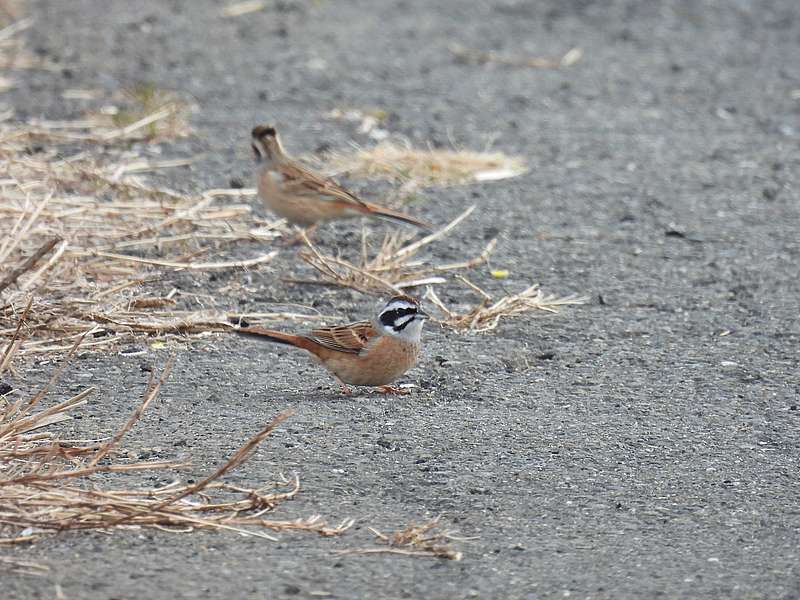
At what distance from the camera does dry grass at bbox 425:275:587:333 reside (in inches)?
283

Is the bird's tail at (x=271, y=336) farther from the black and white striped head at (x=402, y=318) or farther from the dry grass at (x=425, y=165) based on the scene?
the dry grass at (x=425, y=165)

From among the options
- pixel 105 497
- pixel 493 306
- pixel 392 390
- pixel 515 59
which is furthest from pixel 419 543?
pixel 515 59

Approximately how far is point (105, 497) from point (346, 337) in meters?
1.85

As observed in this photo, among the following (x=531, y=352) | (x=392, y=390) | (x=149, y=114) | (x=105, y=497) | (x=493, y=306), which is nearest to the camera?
(x=105, y=497)

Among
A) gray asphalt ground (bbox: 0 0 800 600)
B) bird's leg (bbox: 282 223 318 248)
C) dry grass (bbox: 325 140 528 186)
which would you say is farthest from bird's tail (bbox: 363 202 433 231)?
dry grass (bbox: 325 140 528 186)

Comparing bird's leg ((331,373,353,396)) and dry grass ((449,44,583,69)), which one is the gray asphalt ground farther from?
dry grass ((449,44,583,69))

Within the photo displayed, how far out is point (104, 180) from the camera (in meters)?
9.05

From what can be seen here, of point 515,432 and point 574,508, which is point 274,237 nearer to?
point 515,432

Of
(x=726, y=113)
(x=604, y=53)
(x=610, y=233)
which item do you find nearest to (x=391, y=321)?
(x=610, y=233)

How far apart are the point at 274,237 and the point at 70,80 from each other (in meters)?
4.10

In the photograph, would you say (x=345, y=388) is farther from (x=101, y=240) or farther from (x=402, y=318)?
(x=101, y=240)

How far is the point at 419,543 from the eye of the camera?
4.76 meters

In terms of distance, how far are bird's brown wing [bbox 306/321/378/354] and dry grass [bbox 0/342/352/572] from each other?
1.09 m

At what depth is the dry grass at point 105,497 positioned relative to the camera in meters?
4.58
